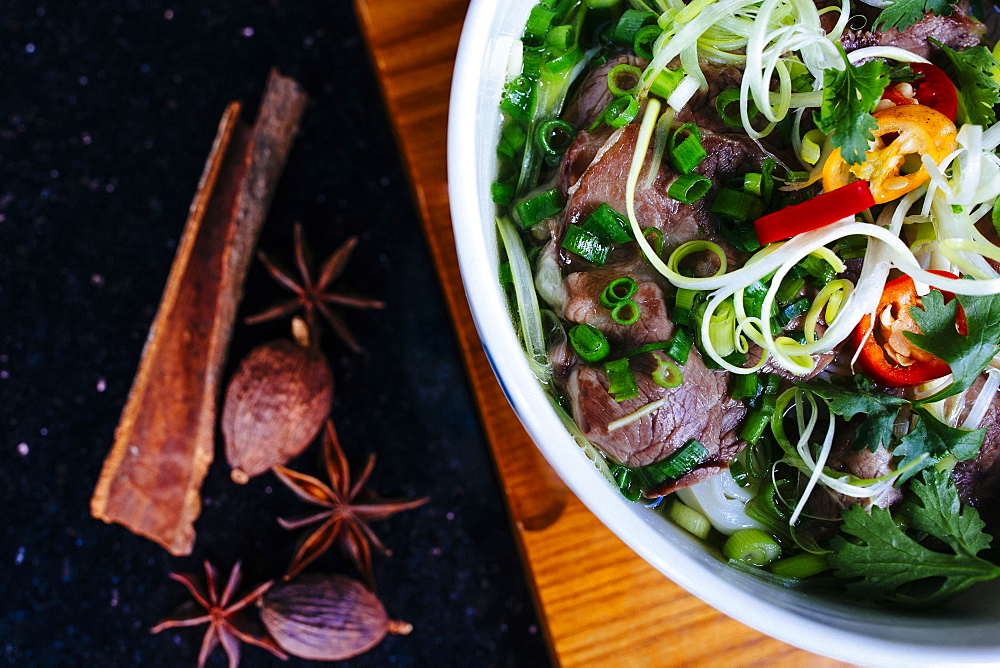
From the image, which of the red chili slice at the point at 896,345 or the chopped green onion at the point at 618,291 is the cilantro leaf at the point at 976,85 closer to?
the red chili slice at the point at 896,345

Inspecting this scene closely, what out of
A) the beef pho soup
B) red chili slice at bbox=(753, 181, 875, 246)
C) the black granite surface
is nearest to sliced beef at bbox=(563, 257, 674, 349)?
the beef pho soup

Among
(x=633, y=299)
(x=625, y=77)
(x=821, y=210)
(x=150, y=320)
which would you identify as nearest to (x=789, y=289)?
(x=821, y=210)

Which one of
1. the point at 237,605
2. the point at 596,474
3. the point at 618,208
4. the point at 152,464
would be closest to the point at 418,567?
the point at 237,605

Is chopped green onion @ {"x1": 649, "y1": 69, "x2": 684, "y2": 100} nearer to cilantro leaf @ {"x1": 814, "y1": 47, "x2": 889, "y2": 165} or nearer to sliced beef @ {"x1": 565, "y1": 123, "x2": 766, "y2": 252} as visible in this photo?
sliced beef @ {"x1": 565, "y1": 123, "x2": 766, "y2": 252}

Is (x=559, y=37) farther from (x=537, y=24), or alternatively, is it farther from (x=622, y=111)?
(x=622, y=111)

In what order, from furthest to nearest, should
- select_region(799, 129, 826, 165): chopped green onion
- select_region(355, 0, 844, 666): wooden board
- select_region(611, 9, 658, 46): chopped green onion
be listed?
select_region(355, 0, 844, 666): wooden board < select_region(611, 9, 658, 46): chopped green onion < select_region(799, 129, 826, 165): chopped green onion

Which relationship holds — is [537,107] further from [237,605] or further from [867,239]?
[237,605]

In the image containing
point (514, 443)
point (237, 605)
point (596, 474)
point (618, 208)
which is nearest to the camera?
point (596, 474)

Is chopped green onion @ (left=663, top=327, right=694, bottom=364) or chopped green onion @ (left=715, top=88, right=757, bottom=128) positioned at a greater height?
chopped green onion @ (left=715, top=88, right=757, bottom=128)
